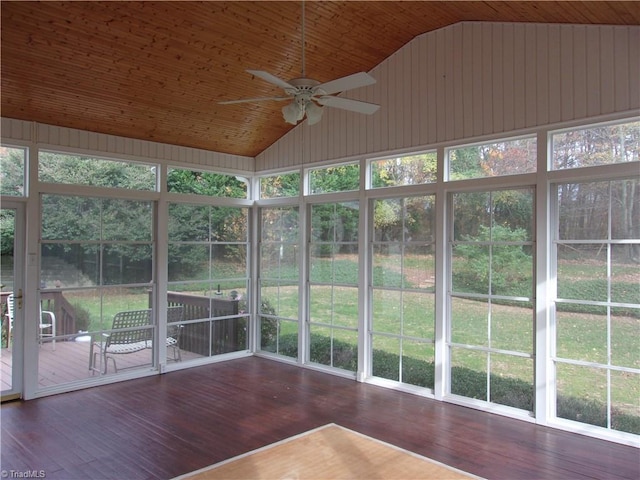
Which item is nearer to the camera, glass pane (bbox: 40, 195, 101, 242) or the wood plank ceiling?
the wood plank ceiling

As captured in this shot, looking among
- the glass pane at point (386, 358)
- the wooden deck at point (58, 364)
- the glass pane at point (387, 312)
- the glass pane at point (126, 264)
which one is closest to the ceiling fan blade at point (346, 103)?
the glass pane at point (387, 312)

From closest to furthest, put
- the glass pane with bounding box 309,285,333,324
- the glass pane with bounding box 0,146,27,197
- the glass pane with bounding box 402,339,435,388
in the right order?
1. the glass pane with bounding box 0,146,27,197
2. the glass pane with bounding box 402,339,435,388
3. the glass pane with bounding box 309,285,333,324

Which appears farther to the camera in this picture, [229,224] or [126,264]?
[229,224]

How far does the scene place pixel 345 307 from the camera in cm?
608

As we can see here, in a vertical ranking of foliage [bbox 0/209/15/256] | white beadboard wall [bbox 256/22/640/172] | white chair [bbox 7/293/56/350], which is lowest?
white chair [bbox 7/293/56/350]

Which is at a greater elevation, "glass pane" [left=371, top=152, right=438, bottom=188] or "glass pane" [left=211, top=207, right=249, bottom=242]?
"glass pane" [left=371, top=152, right=438, bottom=188]

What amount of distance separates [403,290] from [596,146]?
97.4 inches

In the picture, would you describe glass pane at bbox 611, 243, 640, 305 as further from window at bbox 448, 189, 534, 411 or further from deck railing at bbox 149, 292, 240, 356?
deck railing at bbox 149, 292, 240, 356

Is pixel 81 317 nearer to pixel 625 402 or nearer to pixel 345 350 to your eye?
pixel 345 350

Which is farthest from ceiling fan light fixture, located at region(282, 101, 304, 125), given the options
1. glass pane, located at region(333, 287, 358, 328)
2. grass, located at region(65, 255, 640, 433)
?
glass pane, located at region(333, 287, 358, 328)

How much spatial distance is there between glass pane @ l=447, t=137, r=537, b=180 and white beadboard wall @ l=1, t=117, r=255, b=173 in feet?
11.2

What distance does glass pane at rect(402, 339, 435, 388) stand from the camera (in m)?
5.20

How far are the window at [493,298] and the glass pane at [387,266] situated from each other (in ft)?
2.31

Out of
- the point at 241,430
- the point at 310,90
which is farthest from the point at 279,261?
the point at 310,90
